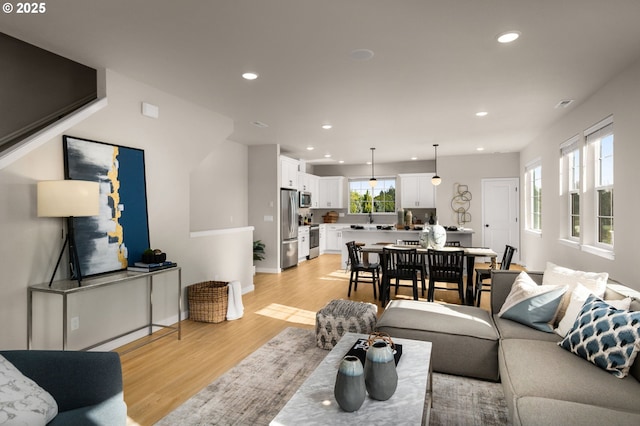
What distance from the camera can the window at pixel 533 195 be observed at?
7465 millimetres

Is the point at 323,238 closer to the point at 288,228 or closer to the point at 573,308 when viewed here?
the point at 288,228

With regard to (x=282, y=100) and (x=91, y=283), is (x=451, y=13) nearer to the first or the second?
(x=282, y=100)

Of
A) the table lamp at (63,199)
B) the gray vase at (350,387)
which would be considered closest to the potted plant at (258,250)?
the table lamp at (63,199)

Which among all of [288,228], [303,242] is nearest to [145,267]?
[288,228]

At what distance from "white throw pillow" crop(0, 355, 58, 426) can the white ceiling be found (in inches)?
91.4

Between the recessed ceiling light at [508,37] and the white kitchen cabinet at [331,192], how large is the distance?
27.1 ft

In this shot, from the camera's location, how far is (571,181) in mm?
5406

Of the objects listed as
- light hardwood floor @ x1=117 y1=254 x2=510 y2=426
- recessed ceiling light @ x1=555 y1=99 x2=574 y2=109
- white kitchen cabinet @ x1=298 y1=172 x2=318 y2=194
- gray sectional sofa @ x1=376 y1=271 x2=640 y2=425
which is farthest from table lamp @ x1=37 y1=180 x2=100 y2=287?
white kitchen cabinet @ x1=298 y1=172 x2=318 y2=194

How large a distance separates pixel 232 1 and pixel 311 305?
391 centimetres

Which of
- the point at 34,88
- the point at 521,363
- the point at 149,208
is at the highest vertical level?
the point at 34,88

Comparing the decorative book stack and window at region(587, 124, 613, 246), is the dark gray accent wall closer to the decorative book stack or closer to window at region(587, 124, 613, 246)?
the decorative book stack

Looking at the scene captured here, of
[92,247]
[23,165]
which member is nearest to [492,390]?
[92,247]

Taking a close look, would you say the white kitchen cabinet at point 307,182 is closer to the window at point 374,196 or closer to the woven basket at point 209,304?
the window at point 374,196

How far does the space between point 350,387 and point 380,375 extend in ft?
0.61
